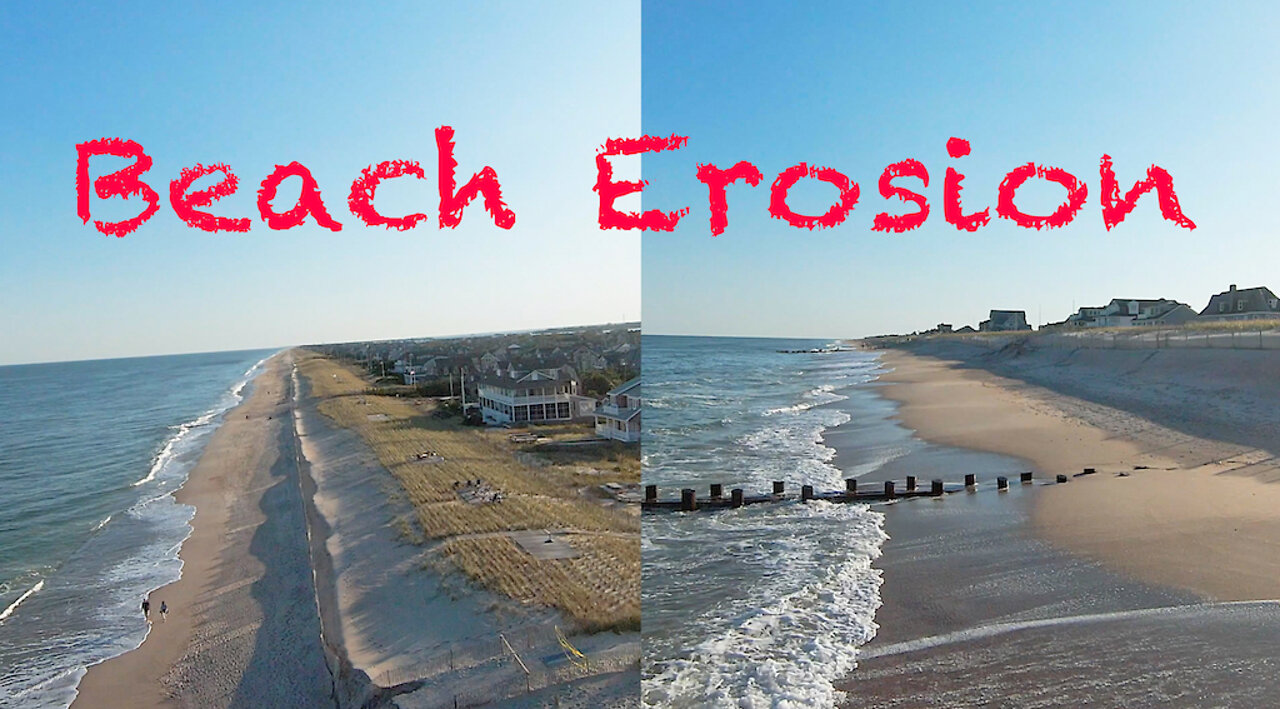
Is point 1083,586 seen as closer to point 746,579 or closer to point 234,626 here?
point 746,579

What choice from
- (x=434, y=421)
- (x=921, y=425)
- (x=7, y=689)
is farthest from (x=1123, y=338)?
(x=7, y=689)

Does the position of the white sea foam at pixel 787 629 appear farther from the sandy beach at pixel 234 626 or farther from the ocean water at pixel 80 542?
the ocean water at pixel 80 542

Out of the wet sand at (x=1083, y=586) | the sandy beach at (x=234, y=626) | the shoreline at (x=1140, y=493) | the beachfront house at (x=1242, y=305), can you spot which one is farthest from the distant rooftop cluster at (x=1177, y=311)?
the sandy beach at (x=234, y=626)

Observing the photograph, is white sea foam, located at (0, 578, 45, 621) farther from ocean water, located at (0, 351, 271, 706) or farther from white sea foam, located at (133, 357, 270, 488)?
white sea foam, located at (133, 357, 270, 488)

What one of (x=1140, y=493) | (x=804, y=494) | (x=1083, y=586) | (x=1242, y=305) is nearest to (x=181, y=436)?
(x=804, y=494)

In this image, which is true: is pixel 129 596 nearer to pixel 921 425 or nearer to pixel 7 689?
pixel 7 689

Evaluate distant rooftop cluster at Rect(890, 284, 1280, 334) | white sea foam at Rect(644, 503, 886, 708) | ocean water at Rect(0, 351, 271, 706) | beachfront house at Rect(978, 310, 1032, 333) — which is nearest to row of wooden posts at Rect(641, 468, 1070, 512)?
white sea foam at Rect(644, 503, 886, 708)

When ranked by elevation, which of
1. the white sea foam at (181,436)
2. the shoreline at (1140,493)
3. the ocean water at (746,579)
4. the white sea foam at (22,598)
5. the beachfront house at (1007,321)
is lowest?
the white sea foam at (181,436)
